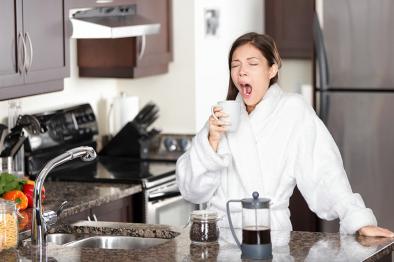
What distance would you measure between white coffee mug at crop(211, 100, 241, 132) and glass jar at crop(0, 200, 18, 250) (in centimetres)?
77

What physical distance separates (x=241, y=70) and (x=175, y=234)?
24.9 inches

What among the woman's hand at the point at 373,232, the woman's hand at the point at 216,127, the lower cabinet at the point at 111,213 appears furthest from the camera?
the lower cabinet at the point at 111,213

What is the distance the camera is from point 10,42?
4.34m

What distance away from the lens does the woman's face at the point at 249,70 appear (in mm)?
3539

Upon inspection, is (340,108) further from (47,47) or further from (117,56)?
(47,47)

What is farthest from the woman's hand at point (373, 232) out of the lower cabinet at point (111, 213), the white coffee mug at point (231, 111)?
the lower cabinet at point (111, 213)

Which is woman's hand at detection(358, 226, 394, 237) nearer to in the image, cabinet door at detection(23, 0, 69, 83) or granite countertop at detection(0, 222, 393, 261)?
granite countertop at detection(0, 222, 393, 261)

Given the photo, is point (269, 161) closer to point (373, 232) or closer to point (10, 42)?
point (373, 232)

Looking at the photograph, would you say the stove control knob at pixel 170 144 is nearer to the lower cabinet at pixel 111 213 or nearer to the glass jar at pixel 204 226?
the lower cabinet at pixel 111 213

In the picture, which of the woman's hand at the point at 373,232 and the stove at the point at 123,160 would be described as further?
the stove at the point at 123,160

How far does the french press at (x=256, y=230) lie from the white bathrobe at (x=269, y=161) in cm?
54

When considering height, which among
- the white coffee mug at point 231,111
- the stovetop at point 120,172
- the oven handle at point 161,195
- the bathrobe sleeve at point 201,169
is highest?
the white coffee mug at point 231,111

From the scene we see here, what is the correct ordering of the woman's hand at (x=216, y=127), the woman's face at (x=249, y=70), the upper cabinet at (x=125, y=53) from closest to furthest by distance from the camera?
1. the woman's hand at (x=216, y=127)
2. the woman's face at (x=249, y=70)
3. the upper cabinet at (x=125, y=53)

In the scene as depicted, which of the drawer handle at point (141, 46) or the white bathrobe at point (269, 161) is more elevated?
the drawer handle at point (141, 46)
